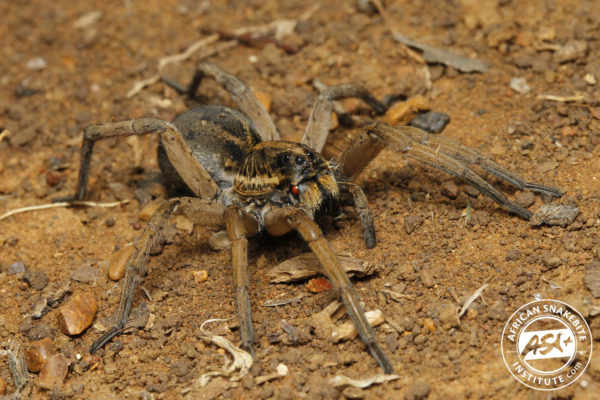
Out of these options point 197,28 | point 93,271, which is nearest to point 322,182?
point 93,271

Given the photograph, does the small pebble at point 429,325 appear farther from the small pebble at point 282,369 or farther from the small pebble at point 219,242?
the small pebble at point 219,242

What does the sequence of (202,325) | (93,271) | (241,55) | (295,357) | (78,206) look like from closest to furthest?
1. (295,357)
2. (202,325)
3. (93,271)
4. (78,206)
5. (241,55)

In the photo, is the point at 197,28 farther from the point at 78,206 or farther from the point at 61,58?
the point at 78,206

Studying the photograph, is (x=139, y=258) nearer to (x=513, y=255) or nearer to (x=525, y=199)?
(x=513, y=255)

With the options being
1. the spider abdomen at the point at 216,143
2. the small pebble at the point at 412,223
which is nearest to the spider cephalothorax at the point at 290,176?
the spider abdomen at the point at 216,143

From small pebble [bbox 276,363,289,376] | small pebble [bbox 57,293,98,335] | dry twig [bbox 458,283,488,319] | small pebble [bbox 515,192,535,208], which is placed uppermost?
small pebble [bbox 515,192,535,208]

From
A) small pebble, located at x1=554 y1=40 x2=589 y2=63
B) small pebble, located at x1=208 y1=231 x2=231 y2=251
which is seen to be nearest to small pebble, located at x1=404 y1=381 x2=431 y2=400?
small pebble, located at x1=208 y1=231 x2=231 y2=251

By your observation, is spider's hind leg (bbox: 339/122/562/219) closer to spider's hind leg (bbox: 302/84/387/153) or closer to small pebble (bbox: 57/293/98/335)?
spider's hind leg (bbox: 302/84/387/153)
